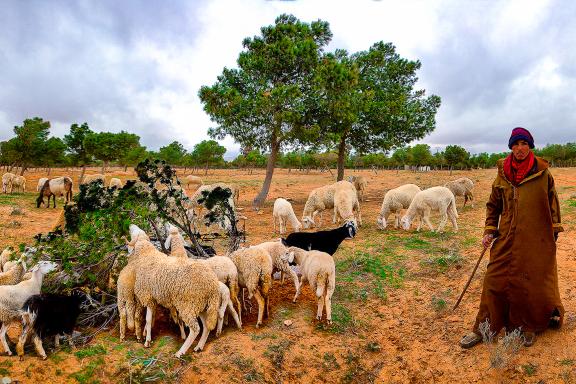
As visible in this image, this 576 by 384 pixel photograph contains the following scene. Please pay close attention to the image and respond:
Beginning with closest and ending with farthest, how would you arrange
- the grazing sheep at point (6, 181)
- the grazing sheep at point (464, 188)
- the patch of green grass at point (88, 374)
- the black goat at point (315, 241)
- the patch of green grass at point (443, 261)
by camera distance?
the patch of green grass at point (88, 374)
the patch of green grass at point (443, 261)
the black goat at point (315, 241)
the grazing sheep at point (464, 188)
the grazing sheep at point (6, 181)

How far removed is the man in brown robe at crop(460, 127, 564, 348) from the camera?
4141mm

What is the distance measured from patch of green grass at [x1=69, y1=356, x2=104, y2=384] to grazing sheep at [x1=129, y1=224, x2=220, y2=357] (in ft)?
2.03

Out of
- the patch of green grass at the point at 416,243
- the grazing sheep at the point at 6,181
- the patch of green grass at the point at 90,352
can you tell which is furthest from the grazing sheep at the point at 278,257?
the grazing sheep at the point at 6,181

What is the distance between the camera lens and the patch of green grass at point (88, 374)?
4.12 metres

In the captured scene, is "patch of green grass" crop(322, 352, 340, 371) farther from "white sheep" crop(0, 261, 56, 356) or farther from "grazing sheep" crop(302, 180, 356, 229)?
"grazing sheep" crop(302, 180, 356, 229)

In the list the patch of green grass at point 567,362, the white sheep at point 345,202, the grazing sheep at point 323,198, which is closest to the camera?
the patch of green grass at point 567,362

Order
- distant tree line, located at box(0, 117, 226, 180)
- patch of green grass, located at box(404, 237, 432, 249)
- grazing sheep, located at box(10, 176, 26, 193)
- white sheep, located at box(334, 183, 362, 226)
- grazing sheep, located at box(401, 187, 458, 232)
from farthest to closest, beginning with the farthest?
distant tree line, located at box(0, 117, 226, 180) < grazing sheep, located at box(10, 176, 26, 193) < white sheep, located at box(334, 183, 362, 226) < grazing sheep, located at box(401, 187, 458, 232) < patch of green grass, located at box(404, 237, 432, 249)

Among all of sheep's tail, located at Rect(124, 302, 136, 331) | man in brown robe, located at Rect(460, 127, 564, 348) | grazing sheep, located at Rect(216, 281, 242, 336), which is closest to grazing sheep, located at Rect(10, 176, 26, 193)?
sheep's tail, located at Rect(124, 302, 136, 331)

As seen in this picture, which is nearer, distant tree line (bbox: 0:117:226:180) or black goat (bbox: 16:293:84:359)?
black goat (bbox: 16:293:84:359)

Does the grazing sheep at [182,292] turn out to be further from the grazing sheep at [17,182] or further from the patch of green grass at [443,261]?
the grazing sheep at [17,182]

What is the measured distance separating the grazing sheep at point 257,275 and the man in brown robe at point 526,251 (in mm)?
3104

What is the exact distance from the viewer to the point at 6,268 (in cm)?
650

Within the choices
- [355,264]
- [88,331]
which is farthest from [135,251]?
[355,264]

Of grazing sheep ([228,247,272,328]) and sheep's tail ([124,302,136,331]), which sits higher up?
grazing sheep ([228,247,272,328])
